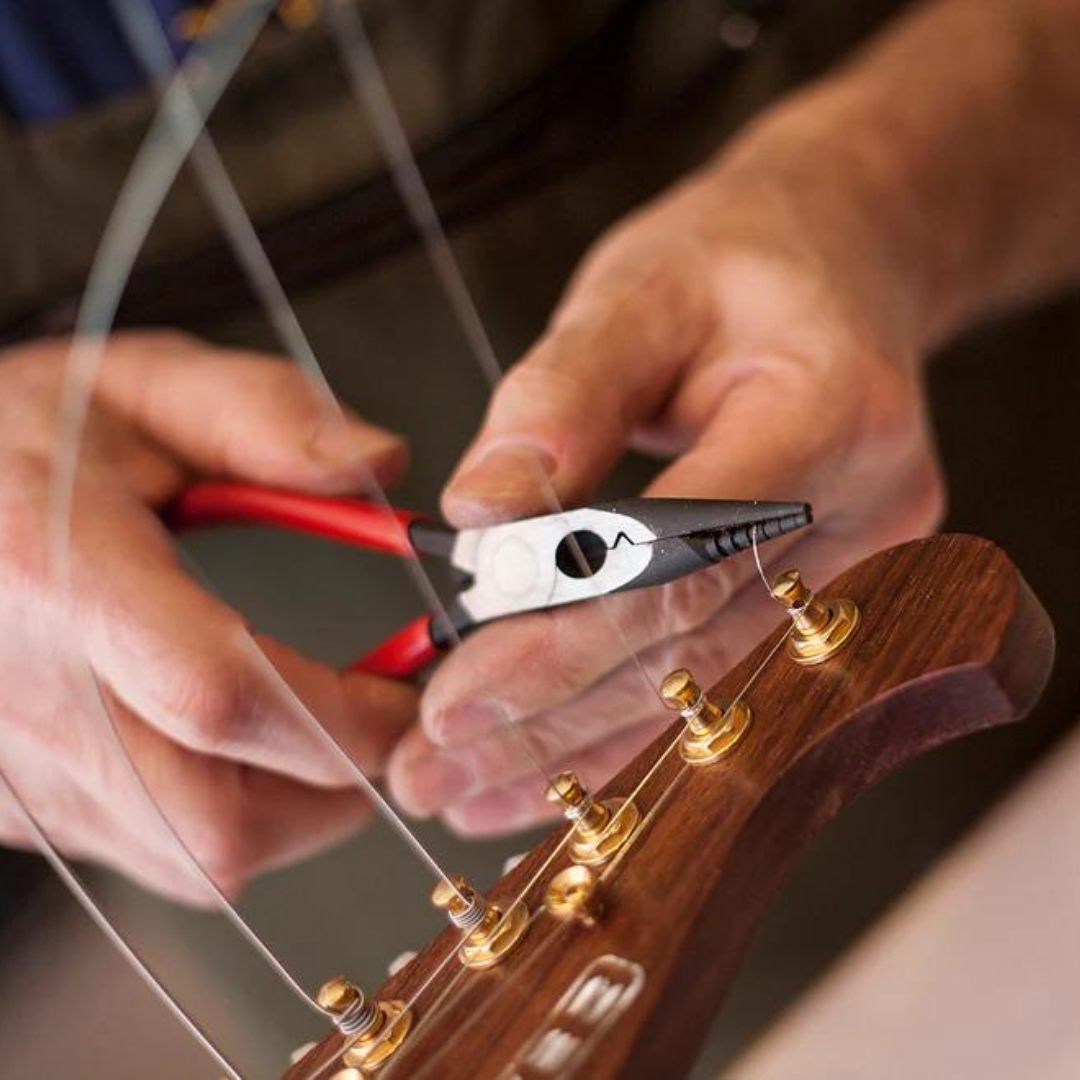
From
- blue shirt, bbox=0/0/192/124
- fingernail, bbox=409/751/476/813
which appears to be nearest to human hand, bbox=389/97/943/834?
fingernail, bbox=409/751/476/813

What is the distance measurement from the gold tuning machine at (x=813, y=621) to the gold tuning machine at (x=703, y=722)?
2cm

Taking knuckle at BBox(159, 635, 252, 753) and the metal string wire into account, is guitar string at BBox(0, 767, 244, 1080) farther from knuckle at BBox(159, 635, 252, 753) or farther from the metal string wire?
the metal string wire

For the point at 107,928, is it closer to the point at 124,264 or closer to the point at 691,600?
the point at 691,600

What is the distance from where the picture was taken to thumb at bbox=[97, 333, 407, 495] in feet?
1.83

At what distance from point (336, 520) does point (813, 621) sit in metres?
0.21

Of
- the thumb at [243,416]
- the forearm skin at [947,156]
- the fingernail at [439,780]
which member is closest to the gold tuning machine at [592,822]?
the fingernail at [439,780]

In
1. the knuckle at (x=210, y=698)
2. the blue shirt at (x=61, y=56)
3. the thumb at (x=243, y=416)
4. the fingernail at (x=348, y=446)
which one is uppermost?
the blue shirt at (x=61, y=56)

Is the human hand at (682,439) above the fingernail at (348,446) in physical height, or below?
below

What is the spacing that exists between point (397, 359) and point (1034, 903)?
14.6 inches

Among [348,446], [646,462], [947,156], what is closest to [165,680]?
[348,446]

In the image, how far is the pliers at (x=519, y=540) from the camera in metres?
0.37

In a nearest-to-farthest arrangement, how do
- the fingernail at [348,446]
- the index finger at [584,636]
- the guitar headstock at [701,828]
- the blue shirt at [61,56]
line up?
the guitar headstock at [701,828]
the index finger at [584,636]
the fingernail at [348,446]
the blue shirt at [61,56]

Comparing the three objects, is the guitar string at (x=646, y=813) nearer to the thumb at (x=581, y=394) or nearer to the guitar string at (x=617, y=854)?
the guitar string at (x=617, y=854)

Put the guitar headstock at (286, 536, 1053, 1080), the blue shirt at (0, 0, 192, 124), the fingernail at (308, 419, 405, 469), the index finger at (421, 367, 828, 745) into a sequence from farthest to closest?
the blue shirt at (0, 0, 192, 124) → the fingernail at (308, 419, 405, 469) → the index finger at (421, 367, 828, 745) → the guitar headstock at (286, 536, 1053, 1080)
